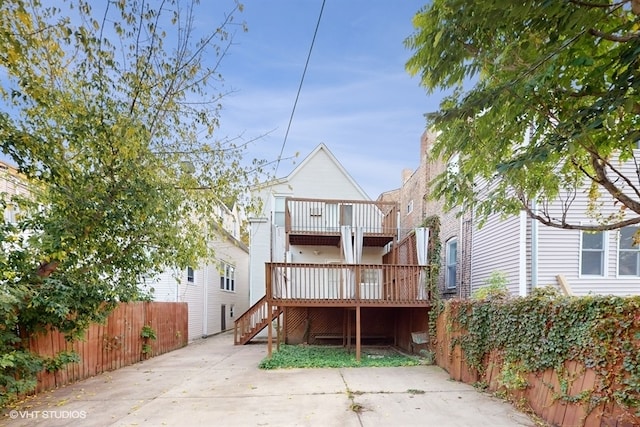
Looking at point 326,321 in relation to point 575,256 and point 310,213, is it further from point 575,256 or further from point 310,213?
point 575,256

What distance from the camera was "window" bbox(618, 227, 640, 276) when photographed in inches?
287

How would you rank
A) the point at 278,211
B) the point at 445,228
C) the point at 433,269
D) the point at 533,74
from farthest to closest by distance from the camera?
1. the point at 278,211
2. the point at 445,228
3. the point at 433,269
4. the point at 533,74

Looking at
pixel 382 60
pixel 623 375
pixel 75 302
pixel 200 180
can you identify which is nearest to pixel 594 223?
pixel 623 375

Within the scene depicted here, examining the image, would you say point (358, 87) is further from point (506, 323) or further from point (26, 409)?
point (26, 409)

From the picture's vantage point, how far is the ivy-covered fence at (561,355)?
3512mm

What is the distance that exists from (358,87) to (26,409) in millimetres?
9141

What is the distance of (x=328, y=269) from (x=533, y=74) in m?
6.88

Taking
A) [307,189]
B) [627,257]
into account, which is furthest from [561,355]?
[307,189]

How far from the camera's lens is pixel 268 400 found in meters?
5.47

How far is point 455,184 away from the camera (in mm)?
4324

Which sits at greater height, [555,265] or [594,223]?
[594,223]

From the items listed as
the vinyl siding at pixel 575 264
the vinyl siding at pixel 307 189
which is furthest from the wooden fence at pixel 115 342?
the vinyl siding at pixel 575 264

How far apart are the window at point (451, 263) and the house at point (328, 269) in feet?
5.56

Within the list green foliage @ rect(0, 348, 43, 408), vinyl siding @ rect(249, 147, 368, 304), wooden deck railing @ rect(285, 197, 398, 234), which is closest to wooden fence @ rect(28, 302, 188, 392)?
green foliage @ rect(0, 348, 43, 408)
